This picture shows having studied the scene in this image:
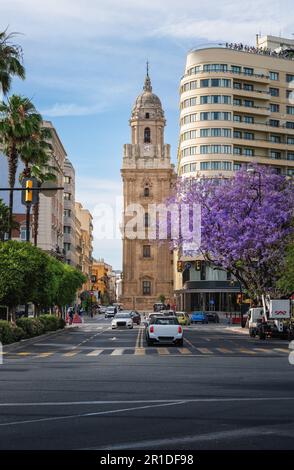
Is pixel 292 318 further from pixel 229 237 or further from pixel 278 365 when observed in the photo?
pixel 278 365

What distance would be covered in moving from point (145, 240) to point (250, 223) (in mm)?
91124

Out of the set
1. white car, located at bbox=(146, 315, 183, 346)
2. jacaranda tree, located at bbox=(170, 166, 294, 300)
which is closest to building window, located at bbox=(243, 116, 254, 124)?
jacaranda tree, located at bbox=(170, 166, 294, 300)

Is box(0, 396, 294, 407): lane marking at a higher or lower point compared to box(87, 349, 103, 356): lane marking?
lower

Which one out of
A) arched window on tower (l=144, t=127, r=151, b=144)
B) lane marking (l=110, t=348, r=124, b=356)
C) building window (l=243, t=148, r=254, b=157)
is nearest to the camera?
Answer: lane marking (l=110, t=348, r=124, b=356)

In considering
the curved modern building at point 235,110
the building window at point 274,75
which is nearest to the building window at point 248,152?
the curved modern building at point 235,110

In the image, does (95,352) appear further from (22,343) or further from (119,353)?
(22,343)

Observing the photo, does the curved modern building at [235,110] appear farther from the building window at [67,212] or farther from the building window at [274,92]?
the building window at [67,212]

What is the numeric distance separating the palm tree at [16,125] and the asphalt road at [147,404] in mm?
21868

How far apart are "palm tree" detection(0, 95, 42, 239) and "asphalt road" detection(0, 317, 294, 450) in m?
21.9

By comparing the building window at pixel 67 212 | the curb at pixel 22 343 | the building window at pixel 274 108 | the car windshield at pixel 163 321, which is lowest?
the curb at pixel 22 343

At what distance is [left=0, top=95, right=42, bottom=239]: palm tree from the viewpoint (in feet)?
147

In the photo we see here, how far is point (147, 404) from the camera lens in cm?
1392

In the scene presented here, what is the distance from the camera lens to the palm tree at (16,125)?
1766 inches

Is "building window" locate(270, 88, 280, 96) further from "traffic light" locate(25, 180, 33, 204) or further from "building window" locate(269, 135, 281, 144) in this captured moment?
"traffic light" locate(25, 180, 33, 204)
